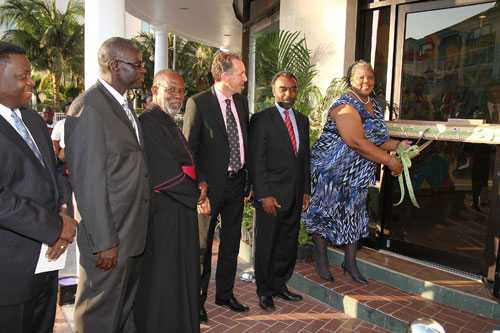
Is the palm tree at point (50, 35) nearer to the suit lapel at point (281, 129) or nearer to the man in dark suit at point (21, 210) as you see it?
the suit lapel at point (281, 129)

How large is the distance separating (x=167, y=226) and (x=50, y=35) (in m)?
29.8

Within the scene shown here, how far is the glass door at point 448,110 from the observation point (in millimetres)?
4371

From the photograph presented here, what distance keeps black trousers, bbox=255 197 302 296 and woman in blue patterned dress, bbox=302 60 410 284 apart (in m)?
0.42

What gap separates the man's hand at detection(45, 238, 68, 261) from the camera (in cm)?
220

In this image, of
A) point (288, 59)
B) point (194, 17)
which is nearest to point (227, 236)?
point (288, 59)

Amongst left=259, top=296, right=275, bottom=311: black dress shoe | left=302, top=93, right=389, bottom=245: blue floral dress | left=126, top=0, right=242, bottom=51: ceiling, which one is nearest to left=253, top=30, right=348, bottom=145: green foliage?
left=302, top=93, right=389, bottom=245: blue floral dress

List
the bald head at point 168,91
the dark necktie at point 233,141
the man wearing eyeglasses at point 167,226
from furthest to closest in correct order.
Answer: the dark necktie at point 233,141
the bald head at point 168,91
the man wearing eyeglasses at point 167,226

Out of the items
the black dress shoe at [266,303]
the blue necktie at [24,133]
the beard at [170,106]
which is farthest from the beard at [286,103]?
the blue necktie at [24,133]

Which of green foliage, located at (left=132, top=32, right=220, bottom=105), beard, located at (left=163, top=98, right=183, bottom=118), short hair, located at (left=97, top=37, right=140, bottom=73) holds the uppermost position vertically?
green foliage, located at (left=132, top=32, right=220, bottom=105)

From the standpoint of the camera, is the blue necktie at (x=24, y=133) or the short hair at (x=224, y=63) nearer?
the blue necktie at (x=24, y=133)

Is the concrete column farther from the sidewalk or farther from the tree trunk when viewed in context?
the tree trunk

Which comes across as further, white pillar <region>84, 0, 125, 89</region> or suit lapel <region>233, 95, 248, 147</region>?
white pillar <region>84, 0, 125, 89</region>

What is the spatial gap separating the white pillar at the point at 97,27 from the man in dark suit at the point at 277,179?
5.89ft

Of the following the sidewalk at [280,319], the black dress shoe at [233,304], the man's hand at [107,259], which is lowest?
the sidewalk at [280,319]
